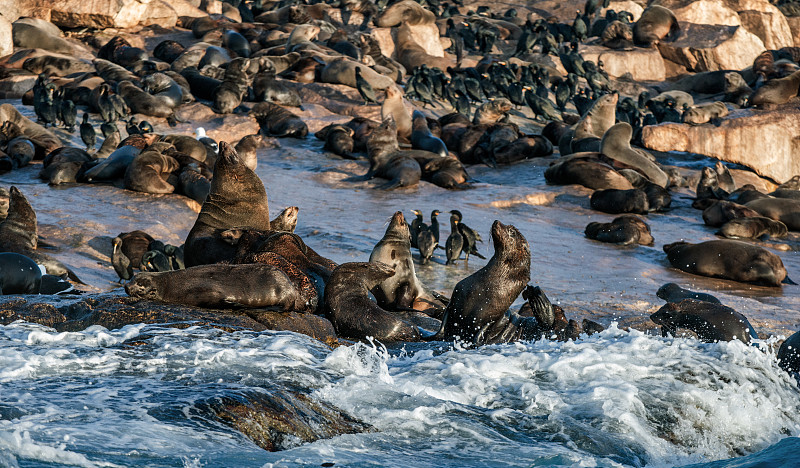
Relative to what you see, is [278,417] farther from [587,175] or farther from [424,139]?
[424,139]

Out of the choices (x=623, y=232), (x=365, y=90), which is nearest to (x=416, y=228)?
(x=623, y=232)

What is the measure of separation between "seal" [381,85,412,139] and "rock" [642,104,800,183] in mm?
5558

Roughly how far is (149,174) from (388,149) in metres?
5.13

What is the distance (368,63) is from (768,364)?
65.9ft

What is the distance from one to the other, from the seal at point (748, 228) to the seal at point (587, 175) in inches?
95.5

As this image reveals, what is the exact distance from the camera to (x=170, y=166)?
1254 centimetres

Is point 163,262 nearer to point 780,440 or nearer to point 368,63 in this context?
point 780,440

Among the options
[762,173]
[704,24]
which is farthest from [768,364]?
[704,24]

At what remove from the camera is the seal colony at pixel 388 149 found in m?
6.68

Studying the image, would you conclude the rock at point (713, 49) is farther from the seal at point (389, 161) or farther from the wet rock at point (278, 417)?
the wet rock at point (278, 417)

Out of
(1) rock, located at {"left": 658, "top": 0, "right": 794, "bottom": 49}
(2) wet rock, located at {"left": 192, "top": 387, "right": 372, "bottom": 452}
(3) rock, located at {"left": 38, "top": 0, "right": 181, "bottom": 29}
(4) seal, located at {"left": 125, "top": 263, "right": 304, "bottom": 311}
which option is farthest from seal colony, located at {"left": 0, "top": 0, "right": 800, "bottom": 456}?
(1) rock, located at {"left": 658, "top": 0, "right": 794, "bottom": 49}

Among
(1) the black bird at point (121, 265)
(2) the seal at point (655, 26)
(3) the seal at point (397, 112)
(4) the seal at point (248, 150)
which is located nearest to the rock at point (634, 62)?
(2) the seal at point (655, 26)

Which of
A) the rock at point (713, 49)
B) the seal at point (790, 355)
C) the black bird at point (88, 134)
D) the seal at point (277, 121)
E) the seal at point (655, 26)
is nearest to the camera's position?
the seal at point (790, 355)

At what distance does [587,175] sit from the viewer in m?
15.8
